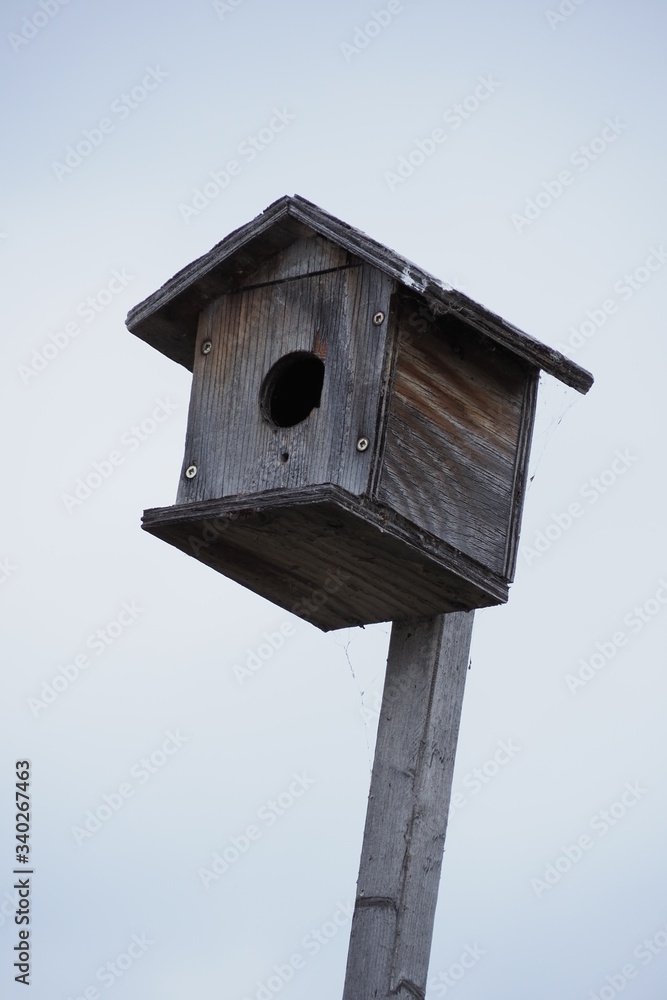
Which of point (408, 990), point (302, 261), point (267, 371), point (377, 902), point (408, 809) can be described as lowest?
point (408, 990)

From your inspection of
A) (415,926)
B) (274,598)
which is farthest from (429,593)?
(415,926)

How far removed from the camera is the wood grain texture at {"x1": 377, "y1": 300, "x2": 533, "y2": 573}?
15.8ft

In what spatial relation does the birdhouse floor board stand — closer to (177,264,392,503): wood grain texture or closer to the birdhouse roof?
(177,264,392,503): wood grain texture

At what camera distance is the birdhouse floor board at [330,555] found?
4648 mm

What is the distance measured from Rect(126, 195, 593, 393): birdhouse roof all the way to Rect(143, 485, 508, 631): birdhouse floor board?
73 centimetres

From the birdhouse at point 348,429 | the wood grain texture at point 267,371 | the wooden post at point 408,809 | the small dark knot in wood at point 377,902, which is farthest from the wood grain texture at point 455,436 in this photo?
the small dark knot in wood at point 377,902

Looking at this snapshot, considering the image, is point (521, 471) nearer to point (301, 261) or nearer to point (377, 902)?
point (301, 261)

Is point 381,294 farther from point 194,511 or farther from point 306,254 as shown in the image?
point 194,511

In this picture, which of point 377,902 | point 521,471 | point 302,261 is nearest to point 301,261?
point 302,261

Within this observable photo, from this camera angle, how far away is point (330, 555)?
16.0 ft

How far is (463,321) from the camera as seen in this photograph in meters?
5.00

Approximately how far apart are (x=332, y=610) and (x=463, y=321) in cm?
106

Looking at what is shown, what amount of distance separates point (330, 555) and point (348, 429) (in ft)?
1.31

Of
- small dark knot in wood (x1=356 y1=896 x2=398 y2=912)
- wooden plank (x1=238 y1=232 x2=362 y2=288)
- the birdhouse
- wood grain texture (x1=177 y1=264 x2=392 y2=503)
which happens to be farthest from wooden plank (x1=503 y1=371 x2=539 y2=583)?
small dark knot in wood (x1=356 y1=896 x2=398 y2=912)
